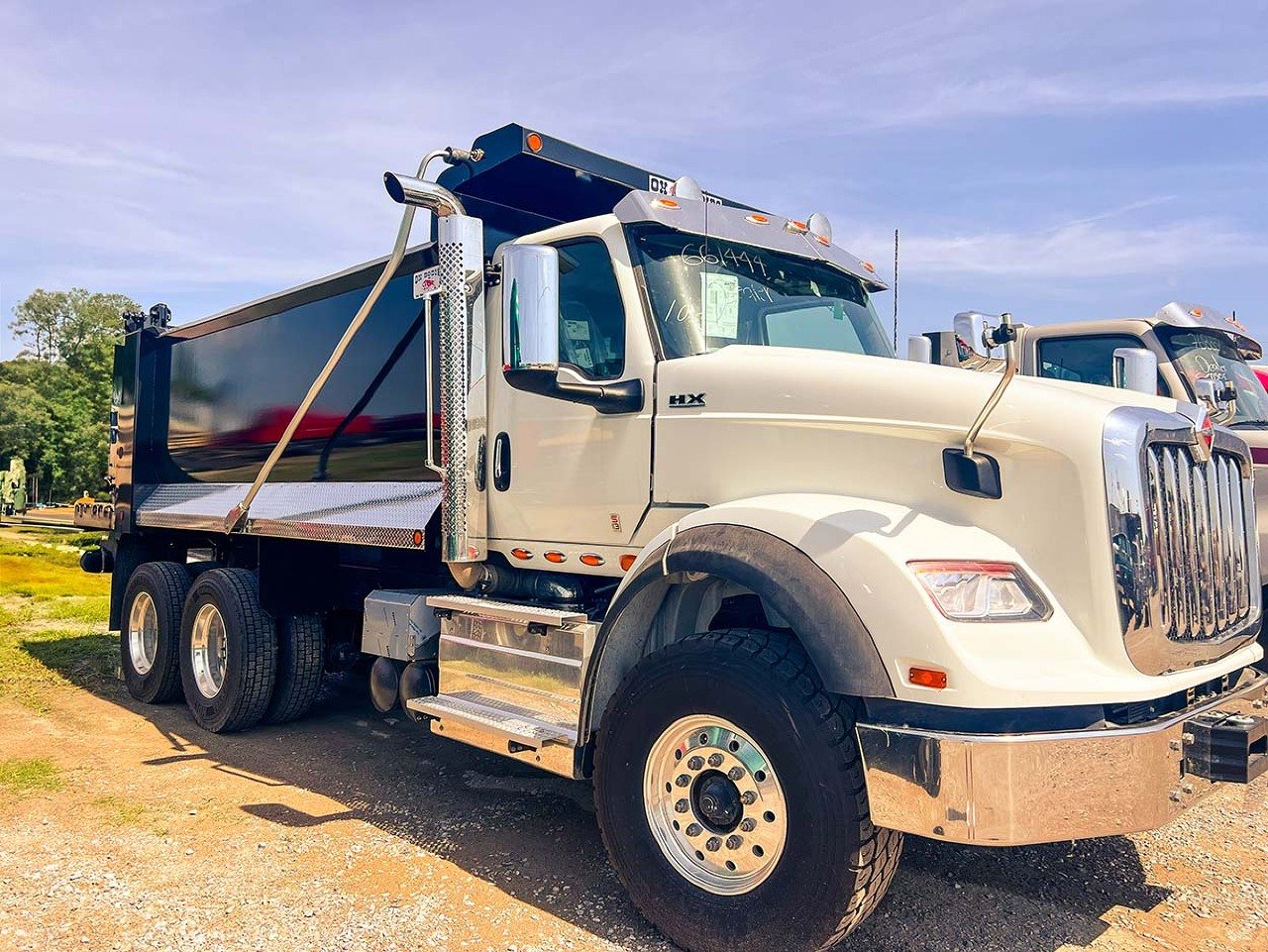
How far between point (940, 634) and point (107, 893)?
133 inches

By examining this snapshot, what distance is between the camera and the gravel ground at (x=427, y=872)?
372 centimetres

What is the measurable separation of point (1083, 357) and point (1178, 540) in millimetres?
4242

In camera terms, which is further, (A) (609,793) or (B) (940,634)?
(A) (609,793)

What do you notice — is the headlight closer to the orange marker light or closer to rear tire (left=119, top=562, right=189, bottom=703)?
the orange marker light

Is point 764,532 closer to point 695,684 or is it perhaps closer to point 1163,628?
point 695,684

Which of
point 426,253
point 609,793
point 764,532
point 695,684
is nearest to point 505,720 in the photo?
point 609,793

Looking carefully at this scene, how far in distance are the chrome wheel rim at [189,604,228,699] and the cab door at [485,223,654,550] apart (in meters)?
3.31

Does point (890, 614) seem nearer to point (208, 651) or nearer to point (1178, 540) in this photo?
point (1178, 540)

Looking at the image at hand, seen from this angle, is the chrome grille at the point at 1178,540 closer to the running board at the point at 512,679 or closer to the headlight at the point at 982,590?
the headlight at the point at 982,590

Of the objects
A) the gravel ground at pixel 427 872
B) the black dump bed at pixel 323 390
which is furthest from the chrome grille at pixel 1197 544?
the black dump bed at pixel 323 390

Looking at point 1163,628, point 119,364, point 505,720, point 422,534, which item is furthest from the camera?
point 119,364

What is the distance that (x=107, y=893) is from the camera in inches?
159

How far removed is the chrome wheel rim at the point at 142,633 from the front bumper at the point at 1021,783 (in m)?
6.55

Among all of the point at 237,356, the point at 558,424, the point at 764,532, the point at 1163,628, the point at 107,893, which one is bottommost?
the point at 107,893
